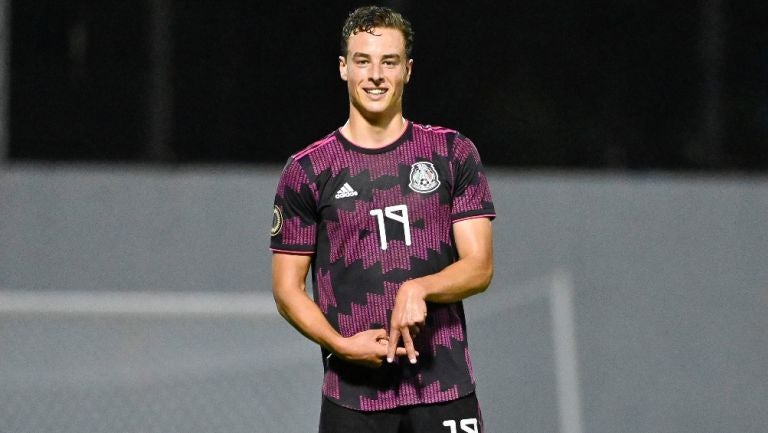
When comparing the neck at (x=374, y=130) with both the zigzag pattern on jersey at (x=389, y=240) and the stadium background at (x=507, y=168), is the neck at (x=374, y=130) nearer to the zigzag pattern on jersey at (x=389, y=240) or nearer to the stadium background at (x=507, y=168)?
the zigzag pattern on jersey at (x=389, y=240)

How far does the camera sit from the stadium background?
15.8 ft

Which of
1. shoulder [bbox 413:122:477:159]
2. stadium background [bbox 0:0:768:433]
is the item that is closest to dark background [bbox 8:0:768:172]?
stadium background [bbox 0:0:768:433]

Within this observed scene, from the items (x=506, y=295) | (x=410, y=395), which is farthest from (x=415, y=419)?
(x=506, y=295)

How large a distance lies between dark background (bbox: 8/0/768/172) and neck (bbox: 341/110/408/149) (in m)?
2.15

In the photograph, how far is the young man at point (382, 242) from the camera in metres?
2.71

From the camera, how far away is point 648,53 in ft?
16.7

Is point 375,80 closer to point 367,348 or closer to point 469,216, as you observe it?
point 469,216

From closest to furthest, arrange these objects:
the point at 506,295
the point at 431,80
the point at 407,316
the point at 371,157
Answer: the point at 407,316 < the point at 371,157 < the point at 506,295 < the point at 431,80

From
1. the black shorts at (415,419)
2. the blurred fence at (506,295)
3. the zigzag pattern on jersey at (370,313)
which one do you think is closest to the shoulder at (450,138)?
the zigzag pattern on jersey at (370,313)

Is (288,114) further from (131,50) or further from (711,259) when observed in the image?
(711,259)

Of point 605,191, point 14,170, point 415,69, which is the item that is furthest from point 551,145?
point 14,170

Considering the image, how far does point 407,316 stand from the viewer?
2553 mm

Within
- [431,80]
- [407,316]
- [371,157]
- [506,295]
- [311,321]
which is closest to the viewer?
[407,316]

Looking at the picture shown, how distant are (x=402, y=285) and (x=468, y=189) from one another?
32cm
